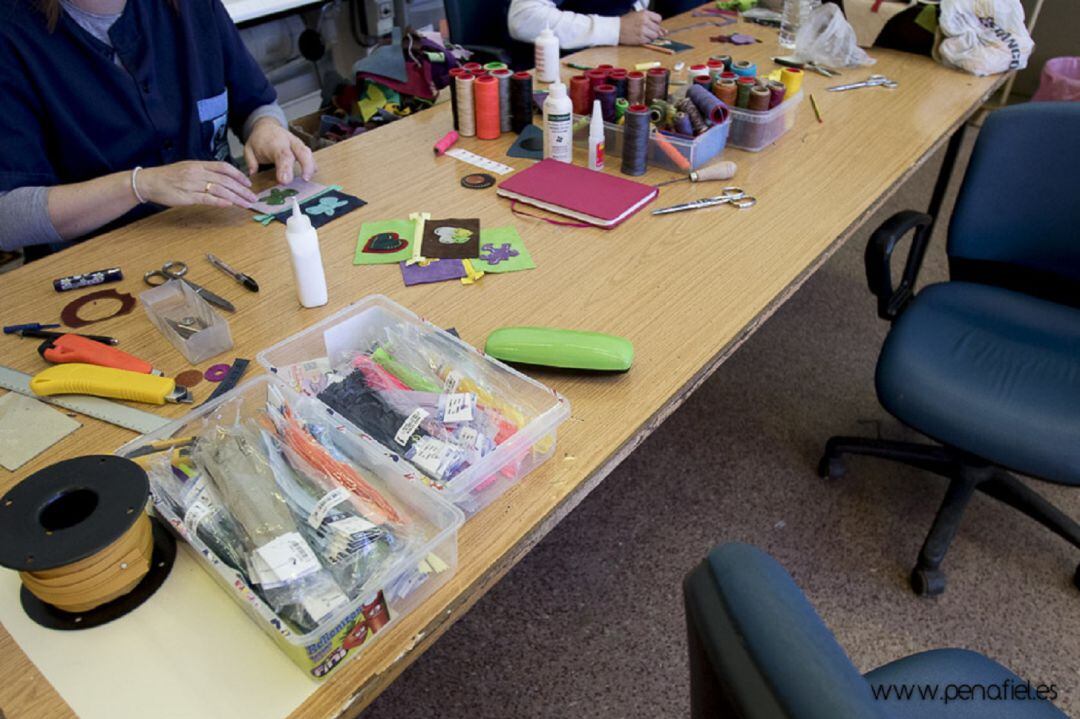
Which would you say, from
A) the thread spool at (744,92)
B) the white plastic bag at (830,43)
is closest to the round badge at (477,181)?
the thread spool at (744,92)

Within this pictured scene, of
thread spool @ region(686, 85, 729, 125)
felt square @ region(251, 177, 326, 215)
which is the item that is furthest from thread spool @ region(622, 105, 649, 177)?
felt square @ region(251, 177, 326, 215)

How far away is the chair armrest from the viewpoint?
5.02 ft

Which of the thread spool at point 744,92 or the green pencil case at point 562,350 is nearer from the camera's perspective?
the green pencil case at point 562,350

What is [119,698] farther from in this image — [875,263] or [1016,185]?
[1016,185]

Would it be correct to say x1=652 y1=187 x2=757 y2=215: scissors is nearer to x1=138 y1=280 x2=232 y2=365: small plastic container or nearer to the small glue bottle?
the small glue bottle

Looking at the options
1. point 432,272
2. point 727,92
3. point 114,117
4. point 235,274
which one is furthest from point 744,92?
point 114,117

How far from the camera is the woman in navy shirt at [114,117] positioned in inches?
48.4

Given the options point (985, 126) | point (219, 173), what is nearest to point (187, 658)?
point (219, 173)

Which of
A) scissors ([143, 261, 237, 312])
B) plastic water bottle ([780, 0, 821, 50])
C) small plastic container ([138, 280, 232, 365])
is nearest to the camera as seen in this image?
small plastic container ([138, 280, 232, 365])

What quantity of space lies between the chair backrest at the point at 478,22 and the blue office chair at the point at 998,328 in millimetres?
1476

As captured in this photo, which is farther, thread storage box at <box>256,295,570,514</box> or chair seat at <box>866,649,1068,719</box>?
chair seat at <box>866,649,1068,719</box>

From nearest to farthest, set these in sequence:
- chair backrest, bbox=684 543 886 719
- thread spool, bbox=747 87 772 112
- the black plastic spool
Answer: chair backrest, bbox=684 543 886 719 < the black plastic spool < thread spool, bbox=747 87 772 112

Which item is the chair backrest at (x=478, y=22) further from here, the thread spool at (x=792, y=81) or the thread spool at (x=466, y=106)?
the thread spool at (x=792, y=81)

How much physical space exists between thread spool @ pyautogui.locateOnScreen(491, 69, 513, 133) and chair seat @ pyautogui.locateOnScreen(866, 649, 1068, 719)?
4.21 feet
